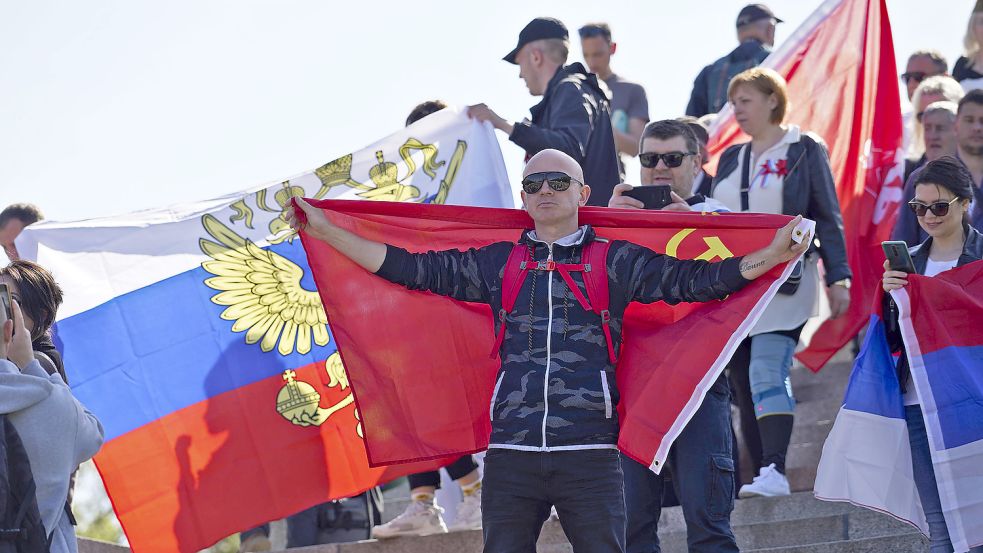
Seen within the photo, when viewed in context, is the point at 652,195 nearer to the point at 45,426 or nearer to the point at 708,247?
the point at 708,247

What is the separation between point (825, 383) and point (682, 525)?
3871 millimetres

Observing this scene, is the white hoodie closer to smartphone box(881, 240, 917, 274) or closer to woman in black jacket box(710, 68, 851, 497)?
smartphone box(881, 240, 917, 274)

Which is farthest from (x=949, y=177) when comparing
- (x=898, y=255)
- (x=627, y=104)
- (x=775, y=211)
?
(x=627, y=104)

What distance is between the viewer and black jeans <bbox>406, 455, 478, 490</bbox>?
8352 mm

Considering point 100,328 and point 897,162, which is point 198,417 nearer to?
point 100,328

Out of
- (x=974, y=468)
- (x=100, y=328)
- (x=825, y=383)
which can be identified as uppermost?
(x=100, y=328)

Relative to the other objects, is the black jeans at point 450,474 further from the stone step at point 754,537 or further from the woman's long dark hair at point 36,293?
the woman's long dark hair at point 36,293

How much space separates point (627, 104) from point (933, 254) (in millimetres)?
4624

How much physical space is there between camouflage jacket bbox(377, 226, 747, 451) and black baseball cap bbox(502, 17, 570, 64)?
9.02 feet

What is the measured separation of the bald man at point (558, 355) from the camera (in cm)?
588

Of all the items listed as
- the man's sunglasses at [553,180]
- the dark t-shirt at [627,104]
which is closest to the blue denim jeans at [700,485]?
the man's sunglasses at [553,180]

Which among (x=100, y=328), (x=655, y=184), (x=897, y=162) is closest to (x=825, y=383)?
(x=897, y=162)

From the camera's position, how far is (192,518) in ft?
26.3

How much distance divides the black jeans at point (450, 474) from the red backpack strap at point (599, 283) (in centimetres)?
239
